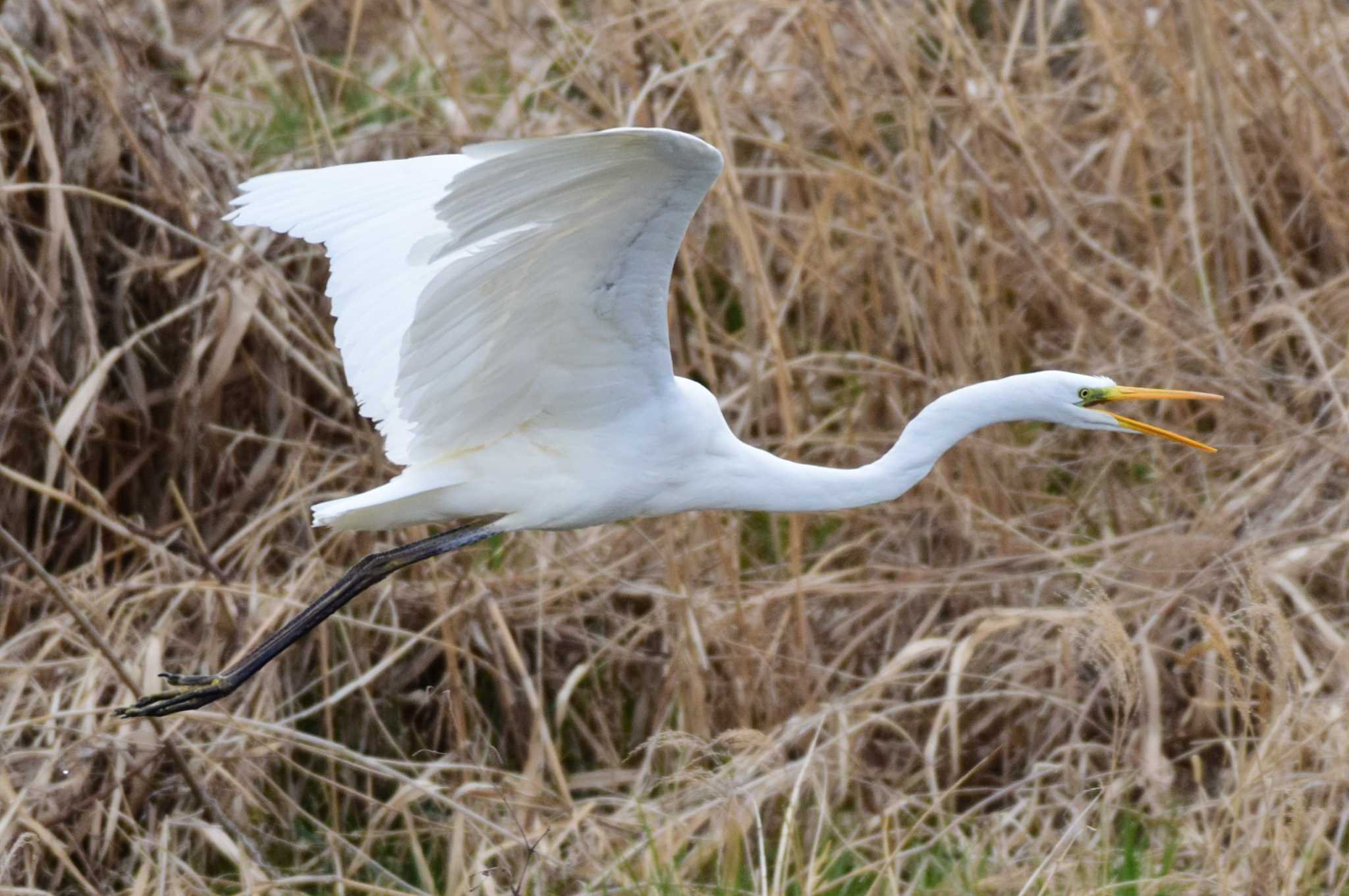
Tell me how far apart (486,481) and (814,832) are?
4.08 feet

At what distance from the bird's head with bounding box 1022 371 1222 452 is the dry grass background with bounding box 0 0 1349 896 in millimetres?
688

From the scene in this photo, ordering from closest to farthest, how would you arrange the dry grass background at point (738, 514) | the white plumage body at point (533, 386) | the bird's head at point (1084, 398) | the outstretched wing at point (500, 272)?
the outstretched wing at point (500, 272)
the white plumage body at point (533, 386)
the bird's head at point (1084, 398)
the dry grass background at point (738, 514)

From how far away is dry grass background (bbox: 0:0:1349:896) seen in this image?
3707 millimetres

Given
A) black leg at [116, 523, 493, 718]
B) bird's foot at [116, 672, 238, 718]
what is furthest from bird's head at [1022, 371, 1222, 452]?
bird's foot at [116, 672, 238, 718]

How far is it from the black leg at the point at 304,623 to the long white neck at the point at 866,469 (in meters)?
0.49

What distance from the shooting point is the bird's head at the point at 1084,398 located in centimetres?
310

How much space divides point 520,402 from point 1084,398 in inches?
42.5

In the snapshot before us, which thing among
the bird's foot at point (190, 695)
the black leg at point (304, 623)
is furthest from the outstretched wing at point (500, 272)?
the bird's foot at point (190, 695)

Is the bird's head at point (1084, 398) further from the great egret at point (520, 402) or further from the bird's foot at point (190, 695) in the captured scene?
the bird's foot at point (190, 695)

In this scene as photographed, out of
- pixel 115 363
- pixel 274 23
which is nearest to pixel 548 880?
pixel 115 363

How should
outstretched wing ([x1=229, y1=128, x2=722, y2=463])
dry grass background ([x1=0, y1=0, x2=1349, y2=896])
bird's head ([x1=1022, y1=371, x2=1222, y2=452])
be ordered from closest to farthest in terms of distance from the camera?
1. outstretched wing ([x1=229, y1=128, x2=722, y2=463])
2. bird's head ([x1=1022, y1=371, x2=1222, y2=452])
3. dry grass background ([x1=0, y1=0, x2=1349, y2=896])

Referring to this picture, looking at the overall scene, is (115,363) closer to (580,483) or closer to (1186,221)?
(580,483)

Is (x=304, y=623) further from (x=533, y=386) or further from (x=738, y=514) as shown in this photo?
(x=738, y=514)

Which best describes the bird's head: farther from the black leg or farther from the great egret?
the black leg
